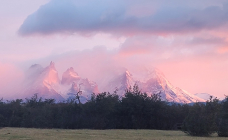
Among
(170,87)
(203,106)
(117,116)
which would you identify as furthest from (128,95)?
(170,87)

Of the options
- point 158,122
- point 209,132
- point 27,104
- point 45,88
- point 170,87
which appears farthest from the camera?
point 170,87

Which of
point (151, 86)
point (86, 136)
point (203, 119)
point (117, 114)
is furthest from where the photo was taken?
point (151, 86)

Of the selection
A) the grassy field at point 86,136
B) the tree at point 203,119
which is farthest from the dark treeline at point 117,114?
the grassy field at point 86,136

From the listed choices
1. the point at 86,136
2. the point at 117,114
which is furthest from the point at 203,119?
the point at 117,114

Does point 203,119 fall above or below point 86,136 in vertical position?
above

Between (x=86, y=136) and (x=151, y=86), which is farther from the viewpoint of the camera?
(x=151, y=86)

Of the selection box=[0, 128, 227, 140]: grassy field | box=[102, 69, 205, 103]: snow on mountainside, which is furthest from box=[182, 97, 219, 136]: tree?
box=[102, 69, 205, 103]: snow on mountainside

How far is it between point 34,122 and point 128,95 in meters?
16.1

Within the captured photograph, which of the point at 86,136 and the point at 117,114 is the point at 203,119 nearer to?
the point at 86,136

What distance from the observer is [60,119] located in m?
51.7

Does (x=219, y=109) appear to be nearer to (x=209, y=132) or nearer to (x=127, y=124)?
(x=209, y=132)

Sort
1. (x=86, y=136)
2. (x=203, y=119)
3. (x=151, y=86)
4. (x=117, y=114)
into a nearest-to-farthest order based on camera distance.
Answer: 1. (x=86, y=136)
2. (x=203, y=119)
3. (x=117, y=114)
4. (x=151, y=86)

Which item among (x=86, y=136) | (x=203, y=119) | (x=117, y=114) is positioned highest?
(x=117, y=114)

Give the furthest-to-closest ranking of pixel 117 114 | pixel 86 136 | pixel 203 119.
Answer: pixel 117 114
pixel 203 119
pixel 86 136
